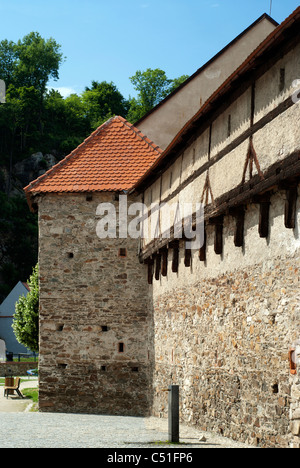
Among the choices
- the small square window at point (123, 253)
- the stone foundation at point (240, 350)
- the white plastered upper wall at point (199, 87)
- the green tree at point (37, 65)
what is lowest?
the stone foundation at point (240, 350)

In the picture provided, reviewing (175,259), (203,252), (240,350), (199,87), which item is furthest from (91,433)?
(199,87)

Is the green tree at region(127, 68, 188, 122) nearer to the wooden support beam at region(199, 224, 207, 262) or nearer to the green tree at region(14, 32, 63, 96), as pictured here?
the green tree at region(14, 32, 63, 96)

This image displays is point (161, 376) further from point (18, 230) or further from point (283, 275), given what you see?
point (18, 230)

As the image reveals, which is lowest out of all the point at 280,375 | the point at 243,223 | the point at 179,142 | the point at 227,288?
the point at 280,375

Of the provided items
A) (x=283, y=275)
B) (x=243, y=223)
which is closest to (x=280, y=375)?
(x=283, y=275)

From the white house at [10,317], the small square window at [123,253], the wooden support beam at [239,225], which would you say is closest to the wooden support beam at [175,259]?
the small square window at [123,253]

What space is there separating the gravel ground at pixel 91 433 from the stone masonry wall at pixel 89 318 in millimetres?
991

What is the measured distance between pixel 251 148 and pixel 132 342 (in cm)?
990

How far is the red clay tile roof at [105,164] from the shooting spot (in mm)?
19641

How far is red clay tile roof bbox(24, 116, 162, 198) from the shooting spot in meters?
19.6

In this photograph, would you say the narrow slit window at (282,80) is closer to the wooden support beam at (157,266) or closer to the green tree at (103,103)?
the wooden support beam at (157,266)

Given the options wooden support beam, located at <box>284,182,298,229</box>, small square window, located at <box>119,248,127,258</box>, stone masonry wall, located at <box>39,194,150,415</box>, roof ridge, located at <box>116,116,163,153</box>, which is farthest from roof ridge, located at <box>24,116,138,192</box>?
wooden support beam, located at <box>284,182,298,229</box>

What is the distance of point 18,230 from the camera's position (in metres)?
60.8

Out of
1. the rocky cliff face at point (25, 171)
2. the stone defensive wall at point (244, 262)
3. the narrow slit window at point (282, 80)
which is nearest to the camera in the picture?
the stone defensive wall at point (244, 262)
